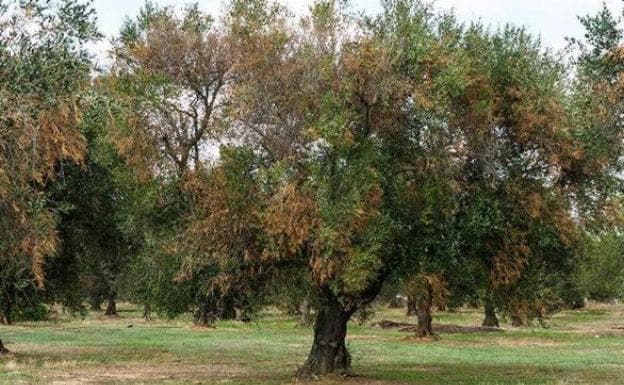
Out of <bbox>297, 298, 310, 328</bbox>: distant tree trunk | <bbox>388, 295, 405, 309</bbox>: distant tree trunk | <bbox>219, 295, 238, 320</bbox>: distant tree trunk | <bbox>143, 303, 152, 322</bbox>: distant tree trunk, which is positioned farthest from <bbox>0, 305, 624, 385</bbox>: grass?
<bbox>388, 295, 405, 309</bbox>: distant tree trunk

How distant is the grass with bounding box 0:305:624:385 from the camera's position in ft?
96.8

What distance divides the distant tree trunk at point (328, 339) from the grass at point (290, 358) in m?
0.74

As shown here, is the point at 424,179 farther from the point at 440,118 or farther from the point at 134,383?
the point at 134,383

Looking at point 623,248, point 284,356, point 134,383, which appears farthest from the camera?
point 284,356

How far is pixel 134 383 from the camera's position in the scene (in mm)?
27078

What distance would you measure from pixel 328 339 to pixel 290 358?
38.3ft

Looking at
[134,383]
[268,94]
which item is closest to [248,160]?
[268,94]

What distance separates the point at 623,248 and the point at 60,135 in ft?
55.8

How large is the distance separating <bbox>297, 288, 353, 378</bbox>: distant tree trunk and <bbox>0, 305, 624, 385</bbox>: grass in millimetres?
739

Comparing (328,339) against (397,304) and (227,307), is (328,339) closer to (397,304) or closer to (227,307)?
(227,307)

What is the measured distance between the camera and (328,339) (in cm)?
2847

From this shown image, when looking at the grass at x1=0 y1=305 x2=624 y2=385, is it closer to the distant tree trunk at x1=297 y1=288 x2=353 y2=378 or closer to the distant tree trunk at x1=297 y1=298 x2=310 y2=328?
the distant tree trunk at x1=297 y1=288 x2=353 y2=378

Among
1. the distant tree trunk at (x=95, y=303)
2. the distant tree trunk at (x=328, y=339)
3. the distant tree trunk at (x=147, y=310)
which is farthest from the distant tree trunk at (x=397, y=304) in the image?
the distant tree trunk at (x=328, y=339)

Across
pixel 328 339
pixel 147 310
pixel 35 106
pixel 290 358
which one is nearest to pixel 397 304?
pixel 147 310
